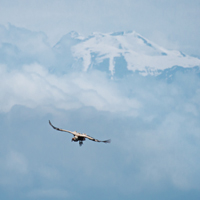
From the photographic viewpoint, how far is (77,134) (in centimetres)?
6038
